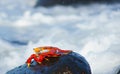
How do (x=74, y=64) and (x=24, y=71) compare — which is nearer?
(x=74, y=64)

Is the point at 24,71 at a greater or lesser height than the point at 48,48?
Answer: lesser

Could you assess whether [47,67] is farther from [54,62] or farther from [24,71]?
[24,71]

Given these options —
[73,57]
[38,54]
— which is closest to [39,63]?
[38,54]

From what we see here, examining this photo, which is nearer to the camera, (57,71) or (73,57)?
(57,71)

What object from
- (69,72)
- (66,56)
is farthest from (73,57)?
(69,72)

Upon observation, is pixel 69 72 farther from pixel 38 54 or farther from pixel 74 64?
pixel 38 54
